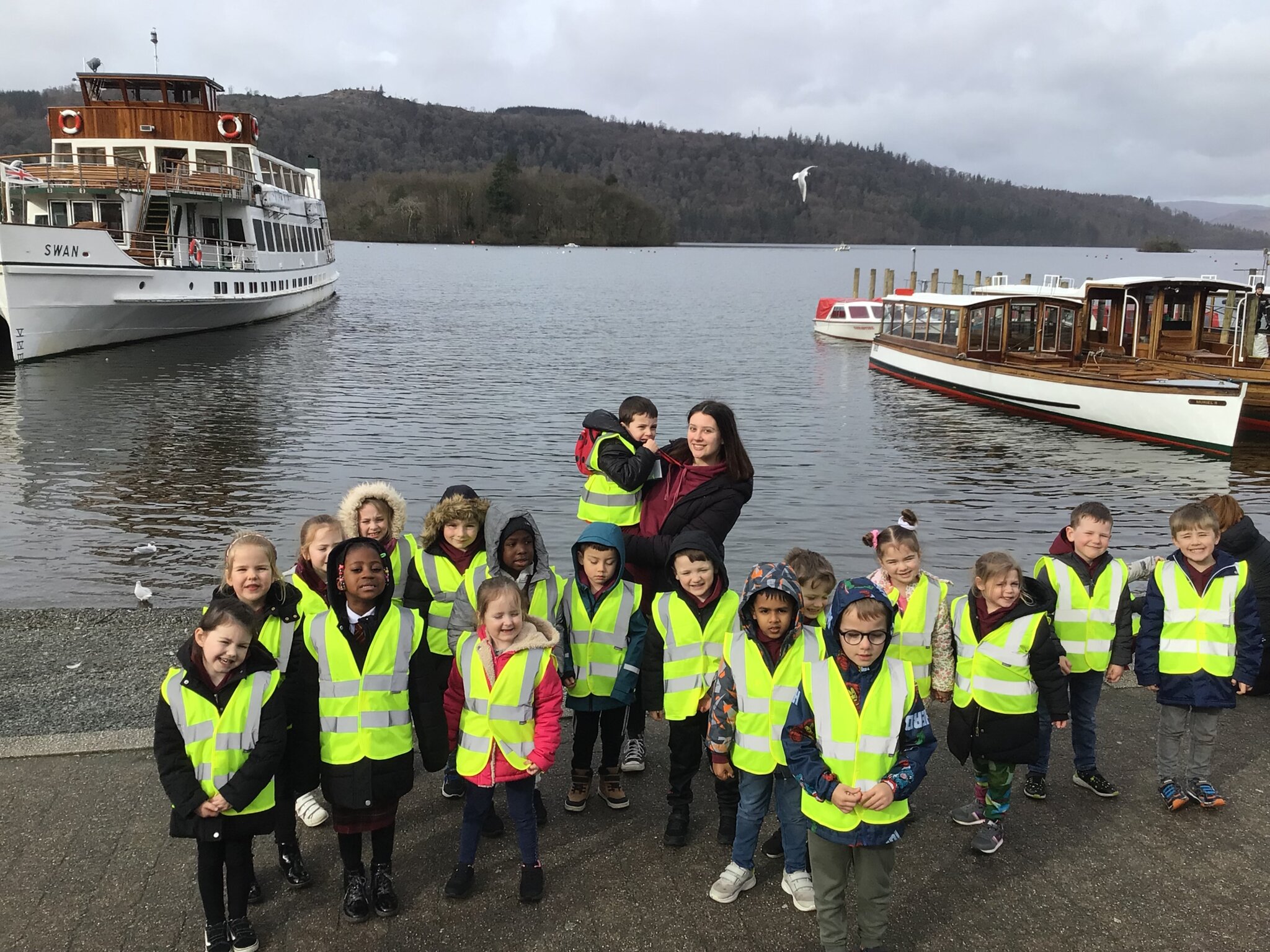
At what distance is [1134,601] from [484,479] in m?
12.2

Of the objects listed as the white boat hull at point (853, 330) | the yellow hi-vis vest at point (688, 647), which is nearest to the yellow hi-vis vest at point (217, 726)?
the yellow hi-vis vest at point (688, 647)

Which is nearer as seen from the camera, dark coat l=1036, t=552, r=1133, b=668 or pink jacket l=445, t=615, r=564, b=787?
pink jacket l=445, t=615, r=564, b=787

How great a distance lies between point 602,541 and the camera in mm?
4641

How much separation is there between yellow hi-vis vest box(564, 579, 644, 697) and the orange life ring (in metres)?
34.7

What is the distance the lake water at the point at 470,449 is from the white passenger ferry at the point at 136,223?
1.20 metres

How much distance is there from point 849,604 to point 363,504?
2649 millimetres

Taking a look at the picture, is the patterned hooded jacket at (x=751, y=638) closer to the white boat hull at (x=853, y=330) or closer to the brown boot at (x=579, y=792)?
the brown boot at (x=579, y=792)

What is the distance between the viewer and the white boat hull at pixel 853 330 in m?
42.9

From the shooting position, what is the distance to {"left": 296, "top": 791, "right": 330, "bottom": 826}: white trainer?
470cm

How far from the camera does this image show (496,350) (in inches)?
1405

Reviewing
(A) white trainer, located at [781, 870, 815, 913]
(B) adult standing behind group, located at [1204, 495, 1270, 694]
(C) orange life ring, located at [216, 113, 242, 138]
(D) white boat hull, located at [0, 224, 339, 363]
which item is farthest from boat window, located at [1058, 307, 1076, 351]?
(C) orange life ring, located at [216, 113, 242, 138]

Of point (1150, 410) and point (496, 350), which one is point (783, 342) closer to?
point (496, 350)

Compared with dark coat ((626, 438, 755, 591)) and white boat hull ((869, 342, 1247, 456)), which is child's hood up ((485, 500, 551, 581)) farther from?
white boat hull ((869, 342, 1247, 456))

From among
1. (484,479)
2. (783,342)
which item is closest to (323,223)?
(783,342)
